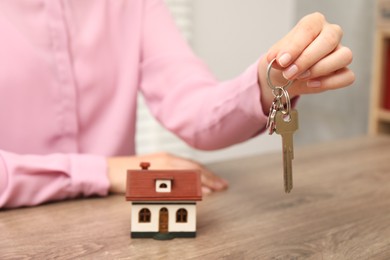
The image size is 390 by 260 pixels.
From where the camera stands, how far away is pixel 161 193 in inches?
31.1

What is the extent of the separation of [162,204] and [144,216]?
0.03 metres

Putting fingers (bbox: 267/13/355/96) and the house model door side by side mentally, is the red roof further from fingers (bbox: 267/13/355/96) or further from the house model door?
fingers (bbox: 267/13/355/96)

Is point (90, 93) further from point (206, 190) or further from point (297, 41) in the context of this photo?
point (297, 41)

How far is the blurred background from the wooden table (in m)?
1.44

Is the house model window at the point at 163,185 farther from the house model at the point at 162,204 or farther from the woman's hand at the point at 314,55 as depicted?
the woman's hand at the point at 314,55

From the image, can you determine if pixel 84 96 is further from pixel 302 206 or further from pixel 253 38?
pixel 253 38

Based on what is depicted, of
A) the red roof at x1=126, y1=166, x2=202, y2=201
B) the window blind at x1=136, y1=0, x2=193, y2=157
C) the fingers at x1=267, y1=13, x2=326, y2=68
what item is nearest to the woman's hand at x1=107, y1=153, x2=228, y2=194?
the red roof at x1=126, y1=166, x2=202, y2=201

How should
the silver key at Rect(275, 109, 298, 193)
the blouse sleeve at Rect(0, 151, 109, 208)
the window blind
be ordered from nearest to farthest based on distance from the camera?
the silver key at Rect(275, 109, 298, 193), the blouse sleeve at Rect(0, 151, 109, 208), the window blind

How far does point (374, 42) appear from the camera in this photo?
2.54 m

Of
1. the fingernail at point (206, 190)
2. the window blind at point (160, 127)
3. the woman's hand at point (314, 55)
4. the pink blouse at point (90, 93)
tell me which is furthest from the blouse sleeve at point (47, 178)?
the window blind at point (160, 127)

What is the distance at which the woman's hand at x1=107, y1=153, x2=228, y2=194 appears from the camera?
995 millimetres

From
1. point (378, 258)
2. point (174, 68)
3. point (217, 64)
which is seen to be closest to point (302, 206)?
point (378, 258)

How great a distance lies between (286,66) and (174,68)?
19.0 inches

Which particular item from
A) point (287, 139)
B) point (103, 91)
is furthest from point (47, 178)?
point (287, 139)
